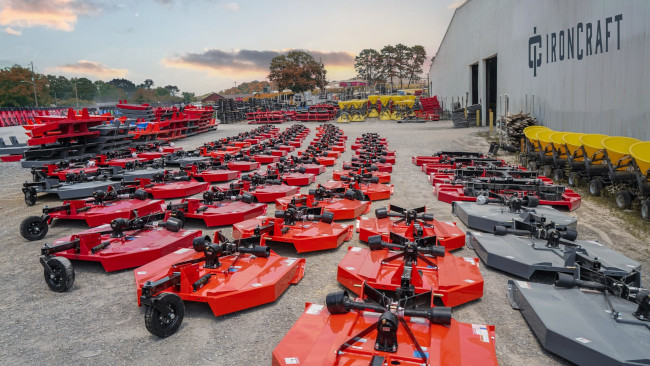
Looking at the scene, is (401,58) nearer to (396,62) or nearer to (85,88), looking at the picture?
(396,62)

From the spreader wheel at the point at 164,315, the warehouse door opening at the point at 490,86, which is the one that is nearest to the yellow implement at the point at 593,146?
the spreader wheel at the point at 164,315

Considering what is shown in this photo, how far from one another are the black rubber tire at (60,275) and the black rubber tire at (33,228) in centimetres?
252

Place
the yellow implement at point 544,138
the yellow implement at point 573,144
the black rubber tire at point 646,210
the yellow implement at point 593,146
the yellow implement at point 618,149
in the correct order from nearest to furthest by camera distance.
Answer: the black rubber tire at point 646,210 < the yellow implement at point 618,149 < the yellow implement at point 593,146 < the yellow implement at point 573,144 < the yellow implement at point 544,138

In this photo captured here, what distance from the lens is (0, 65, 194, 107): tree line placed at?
187 feet

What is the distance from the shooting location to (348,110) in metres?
39.0

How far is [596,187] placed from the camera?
31.0 ft

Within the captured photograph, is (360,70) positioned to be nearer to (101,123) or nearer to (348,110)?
(348,110)

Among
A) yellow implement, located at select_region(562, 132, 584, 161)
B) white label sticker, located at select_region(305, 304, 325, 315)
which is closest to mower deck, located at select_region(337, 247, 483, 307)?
white label sticker, located at select_region(305, 304, 325, 315)

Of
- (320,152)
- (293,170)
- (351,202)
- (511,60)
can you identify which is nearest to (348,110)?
(511,60)

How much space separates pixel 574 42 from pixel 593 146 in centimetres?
632

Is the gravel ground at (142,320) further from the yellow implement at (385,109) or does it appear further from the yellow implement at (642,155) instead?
the yellow implement at (385,109)

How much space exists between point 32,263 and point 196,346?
3.98m

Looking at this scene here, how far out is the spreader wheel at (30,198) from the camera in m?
10.1

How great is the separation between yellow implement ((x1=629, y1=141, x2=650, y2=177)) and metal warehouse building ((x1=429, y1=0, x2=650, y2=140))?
277cm
